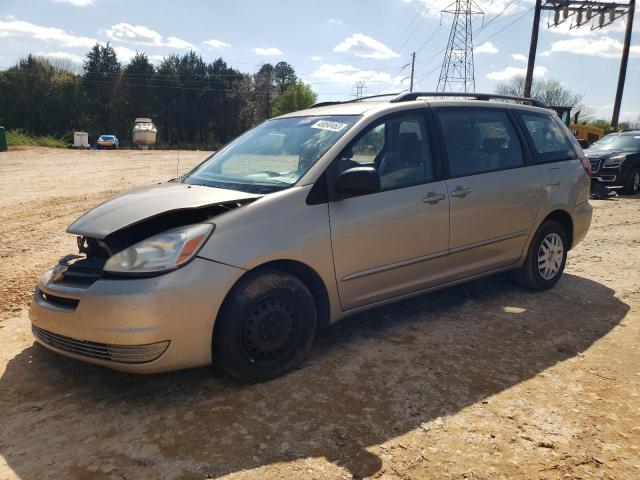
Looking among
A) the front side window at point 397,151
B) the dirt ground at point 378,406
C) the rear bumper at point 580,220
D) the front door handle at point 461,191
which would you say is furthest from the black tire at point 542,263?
the front side window at point 397,151

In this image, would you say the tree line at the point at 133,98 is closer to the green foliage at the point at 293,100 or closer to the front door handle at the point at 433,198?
the green foliage at the point at 293,100

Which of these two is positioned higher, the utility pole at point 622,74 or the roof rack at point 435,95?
the utility pole at point 622,74

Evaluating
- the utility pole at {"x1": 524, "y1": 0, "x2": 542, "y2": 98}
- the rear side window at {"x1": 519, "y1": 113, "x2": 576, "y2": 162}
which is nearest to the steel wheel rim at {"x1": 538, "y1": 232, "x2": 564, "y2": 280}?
the rear side window at {"x1": 519, "y1": 113, "x2": 576, "y2": 162}

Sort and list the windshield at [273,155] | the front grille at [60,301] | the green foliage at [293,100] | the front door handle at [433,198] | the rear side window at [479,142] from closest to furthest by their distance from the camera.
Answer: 1. the front grille at [60,301]
2. the windshield at [273,155]
3. the front door handle at [433,198]
4. the rear side window at [479,142]
5. the green foliage at [293,100]

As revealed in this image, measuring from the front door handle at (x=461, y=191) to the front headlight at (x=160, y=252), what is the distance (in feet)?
6.74

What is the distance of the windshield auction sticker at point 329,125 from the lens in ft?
12.3

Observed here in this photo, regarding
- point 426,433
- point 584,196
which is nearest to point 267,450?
point 426,433

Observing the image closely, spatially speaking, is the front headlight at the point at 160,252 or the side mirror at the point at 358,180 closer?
the front headlight at the point at 160,252

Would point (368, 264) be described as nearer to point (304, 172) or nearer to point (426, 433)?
point (304, 172)

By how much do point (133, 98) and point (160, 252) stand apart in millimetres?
61411

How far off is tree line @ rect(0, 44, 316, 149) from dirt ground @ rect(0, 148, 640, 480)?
153 ft

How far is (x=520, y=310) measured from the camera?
181 inches

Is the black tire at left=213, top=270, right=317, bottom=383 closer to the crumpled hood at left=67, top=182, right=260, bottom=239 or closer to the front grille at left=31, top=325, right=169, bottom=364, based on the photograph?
the front grille at left=31, top=325, right=169, bottom=364

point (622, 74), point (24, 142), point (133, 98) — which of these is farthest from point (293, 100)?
point (622, 74)
